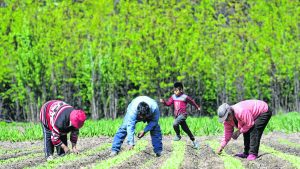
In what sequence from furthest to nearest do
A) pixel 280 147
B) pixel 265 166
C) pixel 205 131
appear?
pixel 205 131 → pixel 280 147 → pixel 265 166

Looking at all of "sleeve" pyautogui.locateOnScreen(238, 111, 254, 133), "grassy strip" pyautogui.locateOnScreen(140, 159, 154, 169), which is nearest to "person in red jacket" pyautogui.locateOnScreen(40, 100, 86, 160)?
"grassy strip" pyautogui.locateOnScreen(140, 159, 154, 169)

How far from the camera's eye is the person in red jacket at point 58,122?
11414mm

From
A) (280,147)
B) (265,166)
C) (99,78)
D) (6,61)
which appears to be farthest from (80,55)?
(265,166)

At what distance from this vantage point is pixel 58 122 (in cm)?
1168

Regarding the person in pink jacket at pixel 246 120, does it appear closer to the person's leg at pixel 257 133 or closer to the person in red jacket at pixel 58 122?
the person's leg at pixel 257 133

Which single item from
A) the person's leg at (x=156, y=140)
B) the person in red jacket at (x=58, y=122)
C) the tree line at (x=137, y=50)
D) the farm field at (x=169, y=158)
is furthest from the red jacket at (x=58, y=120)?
the tree line at (x=137, y=50)

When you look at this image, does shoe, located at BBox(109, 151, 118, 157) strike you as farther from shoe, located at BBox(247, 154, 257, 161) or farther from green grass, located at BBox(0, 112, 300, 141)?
green grass, located at BBox(0, 112, 300, 141)

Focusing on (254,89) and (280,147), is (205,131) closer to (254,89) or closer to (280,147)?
(280,147)

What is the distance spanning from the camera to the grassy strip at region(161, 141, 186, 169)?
35.1 ft

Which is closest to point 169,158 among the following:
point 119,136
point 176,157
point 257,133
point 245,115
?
point 176,157

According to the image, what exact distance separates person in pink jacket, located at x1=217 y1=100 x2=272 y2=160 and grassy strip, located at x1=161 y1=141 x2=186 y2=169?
3.10 feet

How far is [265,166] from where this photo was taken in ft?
36.9

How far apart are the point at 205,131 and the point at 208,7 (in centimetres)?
1918

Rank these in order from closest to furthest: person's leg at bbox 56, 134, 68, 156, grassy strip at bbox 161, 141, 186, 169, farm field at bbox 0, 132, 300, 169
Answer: grassy strip at bbox 161, 141, 186, 169, farm field at bbox 0, 132, 300, 169, person's leg at bbox 56, 134, 68, 156
